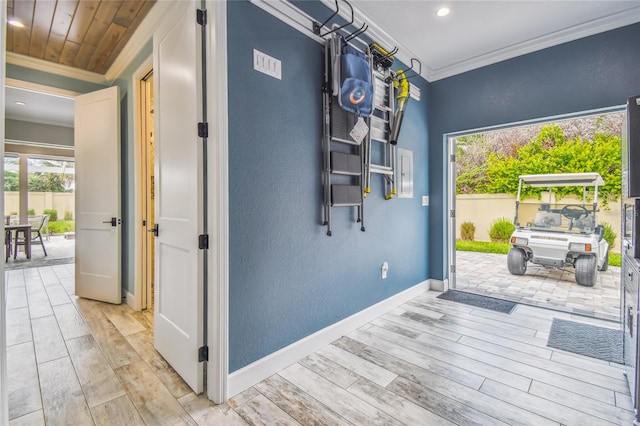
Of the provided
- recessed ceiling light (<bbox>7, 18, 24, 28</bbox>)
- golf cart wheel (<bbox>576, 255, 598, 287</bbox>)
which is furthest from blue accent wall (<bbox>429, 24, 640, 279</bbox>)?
recessed ceiling light (<bbox>7, 18, 24, 28</bbox>)

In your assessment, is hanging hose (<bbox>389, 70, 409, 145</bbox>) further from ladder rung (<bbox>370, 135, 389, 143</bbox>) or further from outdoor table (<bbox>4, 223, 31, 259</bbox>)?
outdoor table (<bbox>4, 223, 31, 259</bbox>)

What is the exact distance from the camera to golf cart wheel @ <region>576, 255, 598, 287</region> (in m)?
3.86

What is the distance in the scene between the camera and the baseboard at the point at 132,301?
303cm

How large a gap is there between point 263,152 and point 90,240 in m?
2.72

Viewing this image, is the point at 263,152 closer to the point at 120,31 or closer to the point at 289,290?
the point at 289,290

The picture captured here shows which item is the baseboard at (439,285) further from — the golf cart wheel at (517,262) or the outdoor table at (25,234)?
the outdoor table at (25,234)

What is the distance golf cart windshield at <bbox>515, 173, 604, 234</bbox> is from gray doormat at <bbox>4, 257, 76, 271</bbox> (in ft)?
24.5

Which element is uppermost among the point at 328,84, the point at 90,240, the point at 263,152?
the point at 328,84

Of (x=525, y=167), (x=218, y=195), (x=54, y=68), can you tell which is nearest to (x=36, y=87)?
(x=54, y=68)

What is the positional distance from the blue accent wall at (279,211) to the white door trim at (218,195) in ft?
0.21

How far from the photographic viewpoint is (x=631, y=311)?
162 centimetres

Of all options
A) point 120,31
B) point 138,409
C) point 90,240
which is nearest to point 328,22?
point 120,31

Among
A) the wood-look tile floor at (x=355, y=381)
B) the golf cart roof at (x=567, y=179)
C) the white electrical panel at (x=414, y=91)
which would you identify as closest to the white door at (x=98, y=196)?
the wood-look tile floor at (x=355, y=381)

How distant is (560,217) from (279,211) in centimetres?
469
